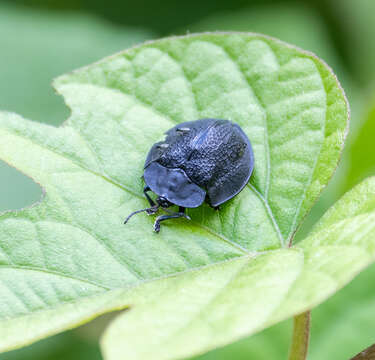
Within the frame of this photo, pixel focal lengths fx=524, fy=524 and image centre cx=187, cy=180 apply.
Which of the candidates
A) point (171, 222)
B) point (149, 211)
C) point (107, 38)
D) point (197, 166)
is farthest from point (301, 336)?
point (107, 38)

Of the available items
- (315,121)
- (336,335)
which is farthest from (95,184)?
(336,335)

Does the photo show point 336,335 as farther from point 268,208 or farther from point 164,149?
point 164,149

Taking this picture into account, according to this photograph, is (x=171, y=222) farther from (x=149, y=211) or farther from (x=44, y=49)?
(x=44, y=49)

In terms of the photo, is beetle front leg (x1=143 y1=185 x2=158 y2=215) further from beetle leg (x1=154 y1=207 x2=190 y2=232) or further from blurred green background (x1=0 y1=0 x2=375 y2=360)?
blurred green background (x1=0 y1=0 x2=375 y2=360)

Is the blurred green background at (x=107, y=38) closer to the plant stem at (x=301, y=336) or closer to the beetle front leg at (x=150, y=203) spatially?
the beetle front leg at (x=150, y=203)

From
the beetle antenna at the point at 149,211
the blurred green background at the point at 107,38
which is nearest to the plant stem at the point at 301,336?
the beetle antenna at the point at 149,211

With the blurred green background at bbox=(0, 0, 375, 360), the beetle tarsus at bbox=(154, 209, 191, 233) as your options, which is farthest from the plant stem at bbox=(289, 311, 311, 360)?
the blurred green background at bbox=(0, 0, 375, 360)
